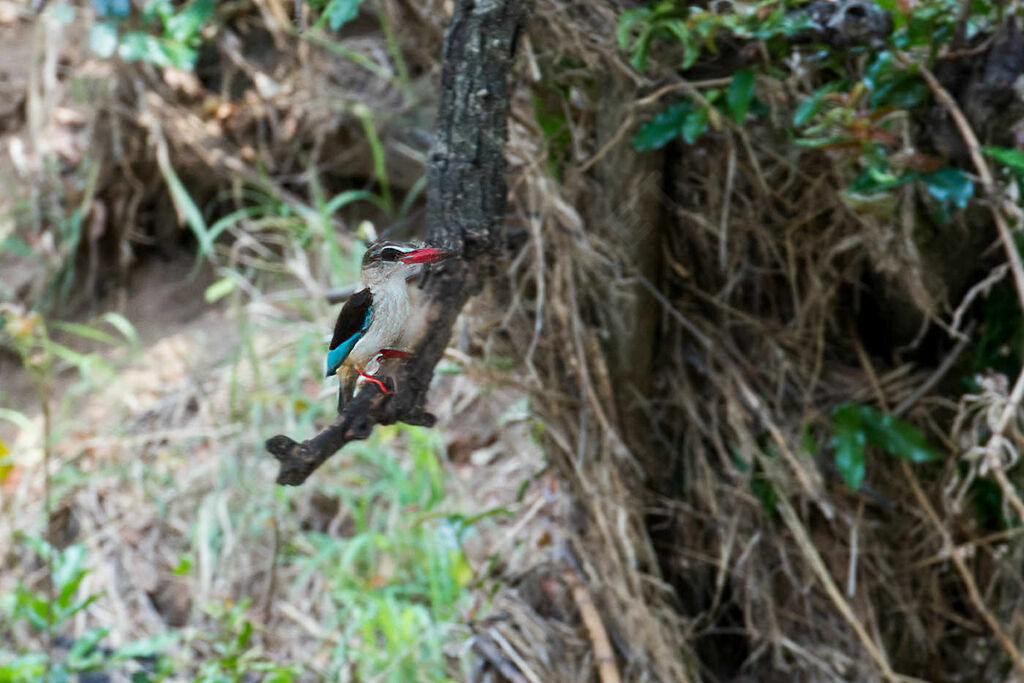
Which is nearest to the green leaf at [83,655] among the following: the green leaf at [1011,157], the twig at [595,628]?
the twig at [595,628]

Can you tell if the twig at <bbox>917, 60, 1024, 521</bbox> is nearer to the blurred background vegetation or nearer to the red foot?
the blurred background vegetation

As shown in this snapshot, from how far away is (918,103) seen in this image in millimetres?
1418

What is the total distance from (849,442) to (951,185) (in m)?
0.50

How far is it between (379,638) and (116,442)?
1.28 metres

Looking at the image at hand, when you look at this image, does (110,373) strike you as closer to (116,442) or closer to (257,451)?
(116,442)

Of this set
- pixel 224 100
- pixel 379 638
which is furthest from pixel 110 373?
pixel 379 638

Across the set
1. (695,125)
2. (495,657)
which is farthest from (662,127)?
(495,657)

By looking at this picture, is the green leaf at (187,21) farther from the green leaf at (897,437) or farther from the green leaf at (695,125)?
the green leaf at (897,437)

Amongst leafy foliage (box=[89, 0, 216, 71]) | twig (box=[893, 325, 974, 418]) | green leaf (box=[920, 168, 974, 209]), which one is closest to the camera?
green leaf (box=[920, 168, 974, 209])

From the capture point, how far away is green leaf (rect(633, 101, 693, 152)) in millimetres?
1477

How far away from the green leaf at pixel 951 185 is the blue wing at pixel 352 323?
1013 mm

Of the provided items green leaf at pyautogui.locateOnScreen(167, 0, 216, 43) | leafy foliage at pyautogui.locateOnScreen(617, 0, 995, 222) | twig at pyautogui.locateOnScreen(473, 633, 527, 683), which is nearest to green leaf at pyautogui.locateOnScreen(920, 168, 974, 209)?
leafy foliage at pyautogui.locateOnScreen(617, 0, 995, 222)

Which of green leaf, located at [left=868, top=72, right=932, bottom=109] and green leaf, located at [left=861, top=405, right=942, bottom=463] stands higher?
green leaf, located at [left=868, top=72, right=932, bottom=109]

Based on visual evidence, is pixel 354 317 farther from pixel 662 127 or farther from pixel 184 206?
pixel 184 206
